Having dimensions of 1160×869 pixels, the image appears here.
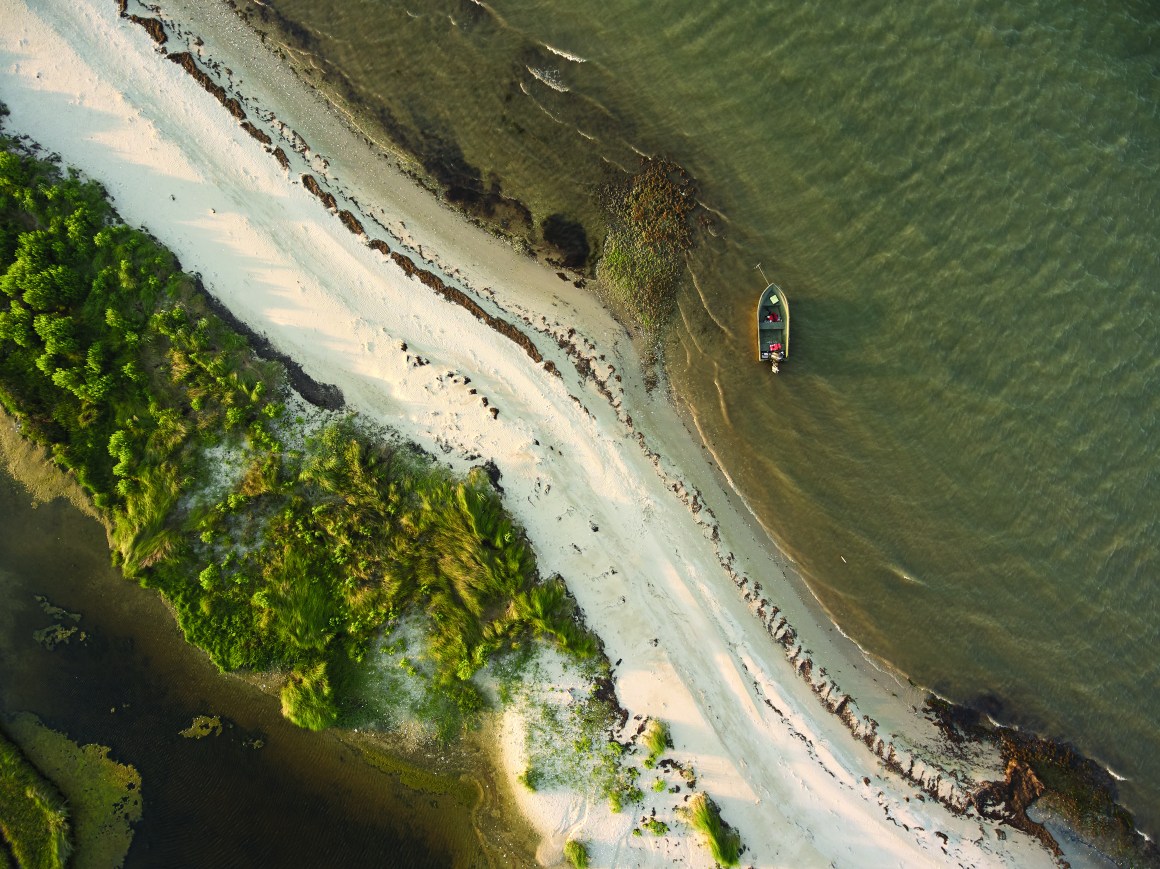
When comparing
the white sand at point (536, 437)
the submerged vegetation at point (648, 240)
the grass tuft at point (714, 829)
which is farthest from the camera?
the submerged vegetation at point (648, 240)

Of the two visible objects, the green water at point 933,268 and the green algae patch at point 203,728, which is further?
the green water at point 933,268

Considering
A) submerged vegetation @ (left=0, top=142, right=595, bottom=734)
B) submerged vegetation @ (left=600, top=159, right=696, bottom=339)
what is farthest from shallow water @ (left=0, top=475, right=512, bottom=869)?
submerged vegetation @ (left=600, top=159, right=696, bottom=339)

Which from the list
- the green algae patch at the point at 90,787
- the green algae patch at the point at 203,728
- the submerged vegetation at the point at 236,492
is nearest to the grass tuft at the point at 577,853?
the submerged vegetation at the point at 236,492

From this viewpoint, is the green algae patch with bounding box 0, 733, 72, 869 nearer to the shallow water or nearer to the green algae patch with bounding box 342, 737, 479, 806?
the shallow water

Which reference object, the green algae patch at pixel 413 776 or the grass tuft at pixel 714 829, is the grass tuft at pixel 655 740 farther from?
the green algae patch at pixel 413 776

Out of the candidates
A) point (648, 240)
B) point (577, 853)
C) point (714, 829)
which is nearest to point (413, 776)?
point (577, 853)

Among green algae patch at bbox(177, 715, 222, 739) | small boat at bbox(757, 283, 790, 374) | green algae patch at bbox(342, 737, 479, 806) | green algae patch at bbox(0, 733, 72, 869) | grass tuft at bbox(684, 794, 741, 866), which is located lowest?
green algae patch at bbox(0, 733, 72, 869)

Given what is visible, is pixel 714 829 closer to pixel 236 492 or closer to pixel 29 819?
pixel 236 492
